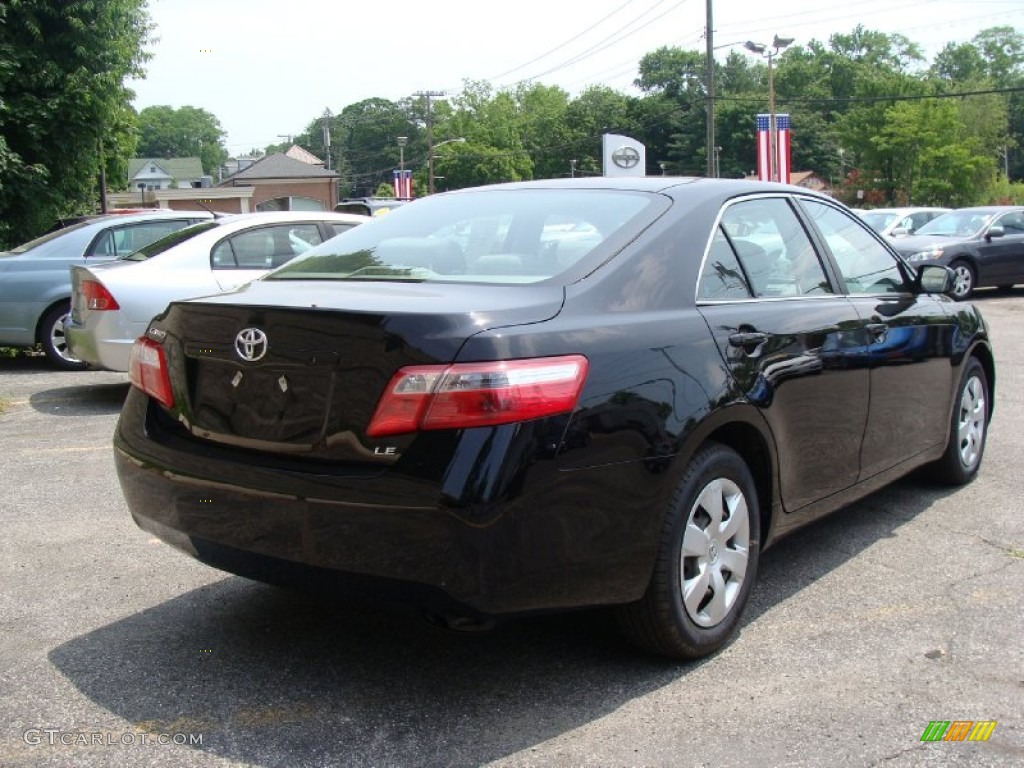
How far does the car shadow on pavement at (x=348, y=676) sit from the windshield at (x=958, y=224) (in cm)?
1547

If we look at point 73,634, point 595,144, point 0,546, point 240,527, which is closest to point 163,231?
point 0,546

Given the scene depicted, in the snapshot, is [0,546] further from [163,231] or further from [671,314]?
[163,231]

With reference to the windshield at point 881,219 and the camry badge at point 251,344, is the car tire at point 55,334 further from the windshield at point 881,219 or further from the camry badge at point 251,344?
the windshield at point 881,219

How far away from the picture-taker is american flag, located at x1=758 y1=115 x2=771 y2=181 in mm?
27219

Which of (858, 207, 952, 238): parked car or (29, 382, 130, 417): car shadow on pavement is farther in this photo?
(858, 207, 952, 238): parked car

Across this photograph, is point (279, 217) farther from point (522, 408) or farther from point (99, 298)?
point (522, 408)

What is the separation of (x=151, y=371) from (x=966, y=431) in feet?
13.6

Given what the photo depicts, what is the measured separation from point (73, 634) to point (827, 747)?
252cm

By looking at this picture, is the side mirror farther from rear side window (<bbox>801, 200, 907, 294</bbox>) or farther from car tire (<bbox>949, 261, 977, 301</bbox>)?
car tire (<bbox>949, 261, 977, 301</bbox>)

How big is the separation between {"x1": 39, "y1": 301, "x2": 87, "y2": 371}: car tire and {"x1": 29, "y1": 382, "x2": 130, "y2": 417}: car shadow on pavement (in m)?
0.97

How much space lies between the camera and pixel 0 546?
15.6ft

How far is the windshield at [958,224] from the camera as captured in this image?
58.4 feet

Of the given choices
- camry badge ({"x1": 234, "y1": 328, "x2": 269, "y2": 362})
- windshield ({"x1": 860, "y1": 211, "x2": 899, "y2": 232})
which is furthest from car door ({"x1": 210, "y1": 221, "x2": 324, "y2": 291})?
windshield ({"x1": 860, "y1": 211, "x2": 899, "y2": 232})

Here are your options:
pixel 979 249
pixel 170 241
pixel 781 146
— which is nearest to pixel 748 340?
pixel 170 241
